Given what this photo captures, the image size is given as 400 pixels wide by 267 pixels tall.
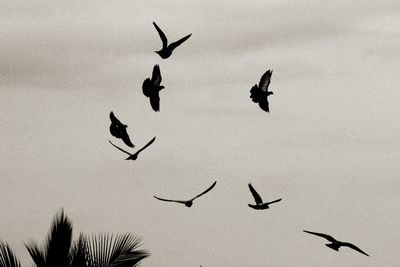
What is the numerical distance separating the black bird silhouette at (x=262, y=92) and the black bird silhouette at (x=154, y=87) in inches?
56.8

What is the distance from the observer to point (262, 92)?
47.9ft

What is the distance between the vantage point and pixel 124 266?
15.9m

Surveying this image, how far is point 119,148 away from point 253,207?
3.04 meters

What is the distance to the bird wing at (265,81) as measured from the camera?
576 inches

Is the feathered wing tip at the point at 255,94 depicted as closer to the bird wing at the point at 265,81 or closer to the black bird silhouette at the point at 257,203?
the bird wing at the point at 265,81

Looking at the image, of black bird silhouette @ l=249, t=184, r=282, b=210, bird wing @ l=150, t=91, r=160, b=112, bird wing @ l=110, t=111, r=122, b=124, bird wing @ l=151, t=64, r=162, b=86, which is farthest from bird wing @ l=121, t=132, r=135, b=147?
black bird silhouette @ l=249, t=184, r=282, b=210

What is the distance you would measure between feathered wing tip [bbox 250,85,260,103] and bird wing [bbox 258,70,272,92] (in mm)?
87

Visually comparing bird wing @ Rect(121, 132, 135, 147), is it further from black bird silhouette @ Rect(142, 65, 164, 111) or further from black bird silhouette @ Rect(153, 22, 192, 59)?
black bird silhouette @ Rect(153, 22, 192, 59)

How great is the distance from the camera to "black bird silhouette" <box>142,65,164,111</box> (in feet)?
46.6

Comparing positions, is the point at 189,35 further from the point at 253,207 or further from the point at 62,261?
the point at 62,261

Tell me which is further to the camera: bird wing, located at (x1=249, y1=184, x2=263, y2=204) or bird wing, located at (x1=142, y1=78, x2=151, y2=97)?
bird wing, located at (x1=249, y1=184, x2=263, y2=204)

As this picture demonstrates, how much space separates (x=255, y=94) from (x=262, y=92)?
21 cm

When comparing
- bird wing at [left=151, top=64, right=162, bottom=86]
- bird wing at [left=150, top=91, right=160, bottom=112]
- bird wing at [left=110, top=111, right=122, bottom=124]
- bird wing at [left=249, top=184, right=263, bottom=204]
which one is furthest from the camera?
bird wing at [left=249, top=184, right=263, bottom=204]

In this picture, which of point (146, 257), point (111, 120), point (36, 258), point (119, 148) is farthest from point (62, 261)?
point (119, 148)
